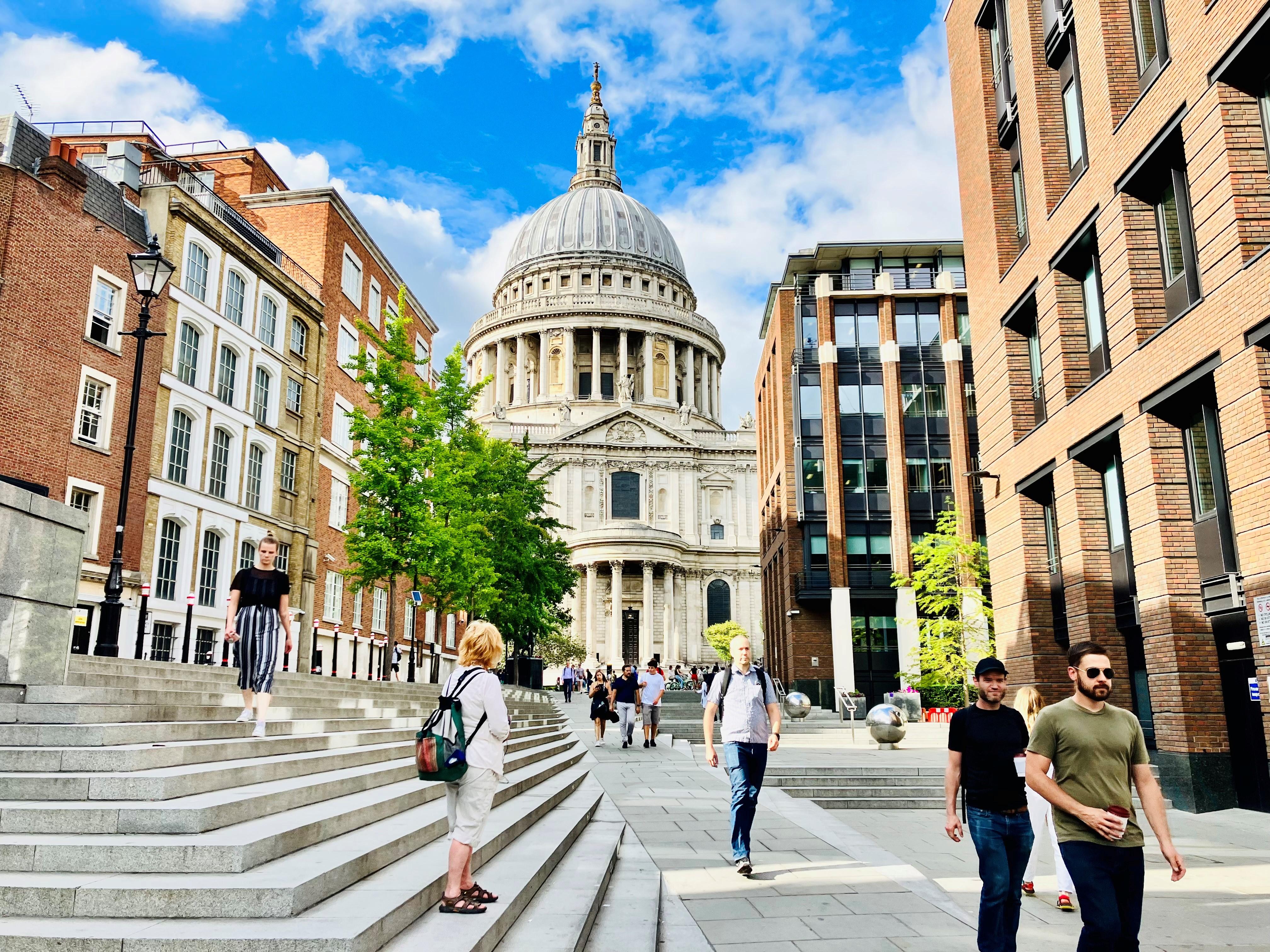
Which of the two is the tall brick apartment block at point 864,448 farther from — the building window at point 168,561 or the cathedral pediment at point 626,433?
the cathedral pediment at point 626,433

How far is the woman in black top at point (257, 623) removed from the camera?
370 inches

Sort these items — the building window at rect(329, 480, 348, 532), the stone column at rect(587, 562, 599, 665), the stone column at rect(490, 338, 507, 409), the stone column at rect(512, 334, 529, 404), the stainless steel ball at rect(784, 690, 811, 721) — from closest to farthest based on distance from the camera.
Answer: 1. the stainless steel ball at rect(784, 690, 811, 721)
2. the building window at rect(329, 480, 348, 532)
3. the stone column at rect(587, 562, 599, 665)
4. the stone column at rect(512, 334, 529, 404)
5. the stone column at rect(490, 338, 507, 409)

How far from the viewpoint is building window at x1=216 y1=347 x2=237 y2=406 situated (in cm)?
2850

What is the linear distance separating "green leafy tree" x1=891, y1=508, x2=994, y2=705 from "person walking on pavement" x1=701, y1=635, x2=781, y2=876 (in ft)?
89.4

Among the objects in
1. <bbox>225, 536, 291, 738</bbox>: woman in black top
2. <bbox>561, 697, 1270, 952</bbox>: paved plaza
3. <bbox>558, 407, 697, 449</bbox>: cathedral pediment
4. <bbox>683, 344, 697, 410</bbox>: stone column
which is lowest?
<bbox>561, 697, 1270, 952</bbox>: paved plaza

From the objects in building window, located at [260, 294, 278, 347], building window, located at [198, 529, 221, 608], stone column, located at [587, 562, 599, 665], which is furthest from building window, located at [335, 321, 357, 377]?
stone column, located at [587, 562, 599, 665]

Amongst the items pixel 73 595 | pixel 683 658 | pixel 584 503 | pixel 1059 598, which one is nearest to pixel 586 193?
pixel 584 503

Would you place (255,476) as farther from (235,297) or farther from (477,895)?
(477,895)

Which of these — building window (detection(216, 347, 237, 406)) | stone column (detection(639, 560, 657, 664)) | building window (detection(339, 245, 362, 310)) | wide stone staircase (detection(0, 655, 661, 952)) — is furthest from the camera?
stone column (detection(639, 560, 657, 664))

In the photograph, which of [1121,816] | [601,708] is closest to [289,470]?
[601,708]

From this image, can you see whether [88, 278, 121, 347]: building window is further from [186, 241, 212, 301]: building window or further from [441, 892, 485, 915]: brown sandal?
[441, 892, 485, 915]: brown sandal

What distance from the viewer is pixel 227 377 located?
29062 millimetres

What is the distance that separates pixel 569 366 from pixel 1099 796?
332ft

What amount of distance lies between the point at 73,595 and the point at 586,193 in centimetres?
11859
